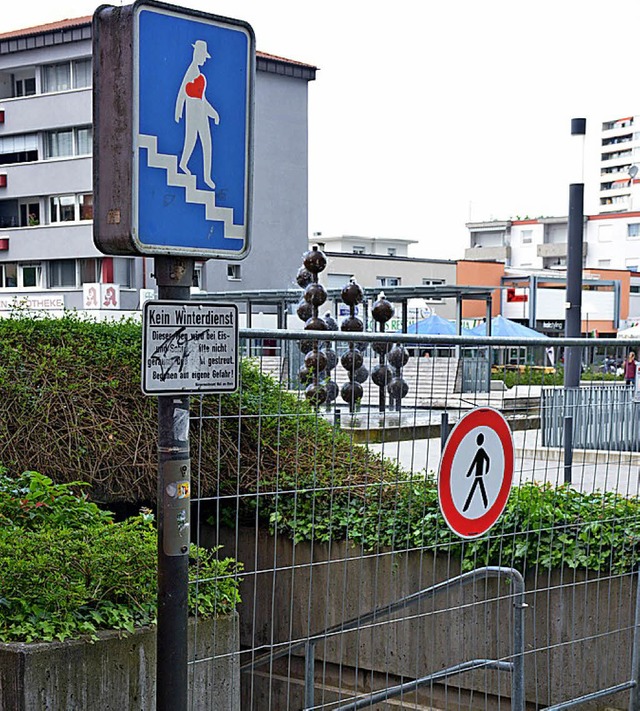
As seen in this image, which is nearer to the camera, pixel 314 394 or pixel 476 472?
pixel 314 394

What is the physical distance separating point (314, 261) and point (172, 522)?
63.0ft

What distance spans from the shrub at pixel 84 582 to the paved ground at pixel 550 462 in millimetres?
894

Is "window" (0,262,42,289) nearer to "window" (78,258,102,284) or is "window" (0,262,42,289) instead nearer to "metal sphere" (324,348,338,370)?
"window" (78,258,102,284)

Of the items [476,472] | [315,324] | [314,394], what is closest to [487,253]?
[315,324]

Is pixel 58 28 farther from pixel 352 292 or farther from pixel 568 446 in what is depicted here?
pixel 568 446

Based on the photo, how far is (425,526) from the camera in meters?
5.30

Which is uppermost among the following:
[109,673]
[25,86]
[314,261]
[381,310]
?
[25,86]

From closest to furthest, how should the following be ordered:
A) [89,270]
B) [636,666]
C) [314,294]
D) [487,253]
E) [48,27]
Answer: [636,666]
[314,294]
[89,270]
[48,27]
[487,253]

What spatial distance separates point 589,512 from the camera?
593 cm

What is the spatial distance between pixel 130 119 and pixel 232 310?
726 millimetres

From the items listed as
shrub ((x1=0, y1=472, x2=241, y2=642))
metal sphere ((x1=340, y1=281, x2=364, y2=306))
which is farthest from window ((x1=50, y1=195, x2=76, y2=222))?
shrub ((x1=0, y1=472, x2=241, y2=642))

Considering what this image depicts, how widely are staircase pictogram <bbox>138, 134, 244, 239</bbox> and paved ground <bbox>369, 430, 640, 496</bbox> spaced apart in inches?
59.3

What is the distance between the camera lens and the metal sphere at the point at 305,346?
4610 millimetres

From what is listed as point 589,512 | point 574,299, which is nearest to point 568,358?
point 589,512
